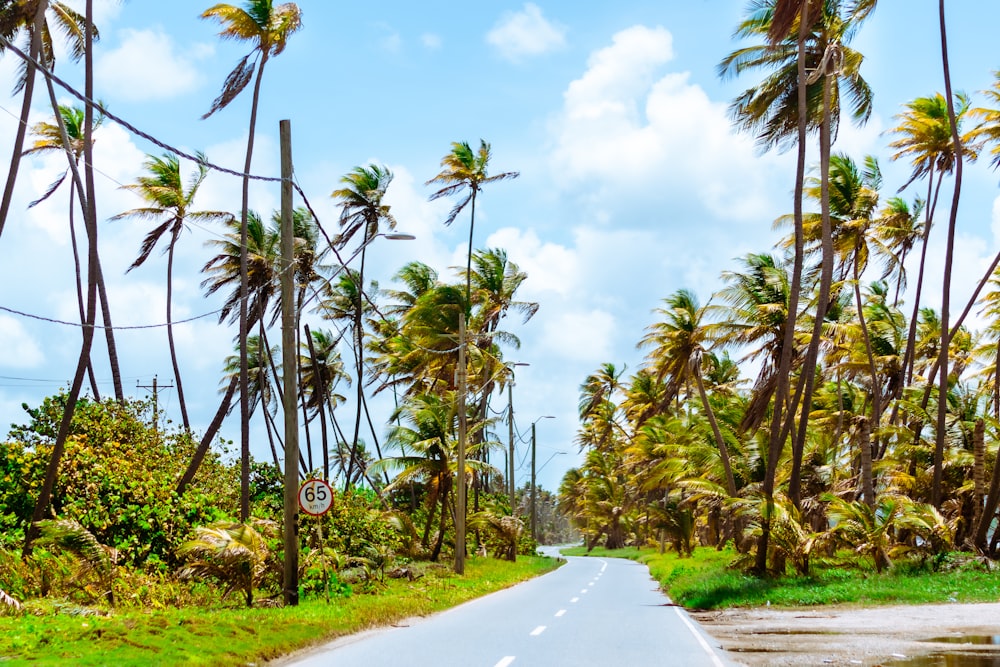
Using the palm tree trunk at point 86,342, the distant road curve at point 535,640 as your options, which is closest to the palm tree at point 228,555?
the distant road curve at point 535,640

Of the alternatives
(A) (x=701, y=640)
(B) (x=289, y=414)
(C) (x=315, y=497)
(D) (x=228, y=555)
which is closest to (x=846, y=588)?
(A) (x=701, y=640)

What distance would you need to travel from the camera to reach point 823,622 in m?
16.0

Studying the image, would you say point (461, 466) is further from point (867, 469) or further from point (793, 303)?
point (867, 469)

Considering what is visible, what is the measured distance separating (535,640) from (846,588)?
997 cm

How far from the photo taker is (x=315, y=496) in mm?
15961

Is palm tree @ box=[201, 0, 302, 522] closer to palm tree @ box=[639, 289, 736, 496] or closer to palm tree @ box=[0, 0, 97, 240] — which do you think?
palm tree @ box=[0, 0, 97, 240]

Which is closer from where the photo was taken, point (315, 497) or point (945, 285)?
point (315, 497)

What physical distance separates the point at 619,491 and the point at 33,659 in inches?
2890

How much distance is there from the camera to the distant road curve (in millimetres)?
10938

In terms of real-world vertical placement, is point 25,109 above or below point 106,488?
above

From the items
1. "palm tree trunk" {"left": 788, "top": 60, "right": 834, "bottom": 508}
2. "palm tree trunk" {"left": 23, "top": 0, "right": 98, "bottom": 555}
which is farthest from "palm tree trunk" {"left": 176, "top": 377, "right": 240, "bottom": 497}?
"palm tree trunk" {"left": 788, "top": 60, "right": 834, "bottom": 508}

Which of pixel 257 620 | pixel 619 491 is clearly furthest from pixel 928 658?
pixel 619 491

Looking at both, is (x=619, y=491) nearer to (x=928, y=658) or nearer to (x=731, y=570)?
(x=731, y=570)

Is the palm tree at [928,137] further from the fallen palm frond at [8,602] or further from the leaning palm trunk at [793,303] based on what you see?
the fallen palm frond at [8,602]
